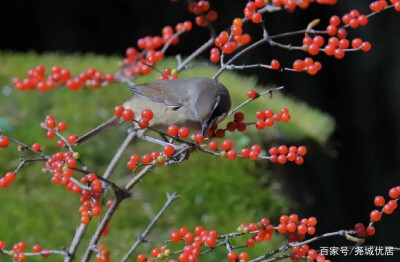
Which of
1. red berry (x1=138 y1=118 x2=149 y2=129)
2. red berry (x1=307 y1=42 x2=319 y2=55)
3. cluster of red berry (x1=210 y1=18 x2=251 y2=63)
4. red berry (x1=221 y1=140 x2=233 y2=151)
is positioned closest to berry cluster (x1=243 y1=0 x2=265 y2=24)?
cluster of red berry (x1=210 y1=18 x2=251 y2=63)

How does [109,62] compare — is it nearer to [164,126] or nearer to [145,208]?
[145,208]

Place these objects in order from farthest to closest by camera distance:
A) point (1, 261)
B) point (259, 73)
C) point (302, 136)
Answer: point (259, 73) < point (302, 136) < point (1, 261)

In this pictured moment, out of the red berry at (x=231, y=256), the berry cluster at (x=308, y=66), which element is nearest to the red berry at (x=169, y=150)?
the red berry at (x=231, y=256)

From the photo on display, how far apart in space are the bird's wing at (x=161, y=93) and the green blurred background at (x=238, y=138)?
2.25ft

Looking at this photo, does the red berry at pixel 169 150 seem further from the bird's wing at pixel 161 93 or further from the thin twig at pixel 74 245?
the bird's wing at pixel 161 93

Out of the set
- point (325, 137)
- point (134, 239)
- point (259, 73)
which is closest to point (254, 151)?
point (134, 239)

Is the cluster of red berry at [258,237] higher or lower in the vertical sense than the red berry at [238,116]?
lower

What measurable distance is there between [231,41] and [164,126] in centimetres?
29

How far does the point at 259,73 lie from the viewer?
5.00 metres

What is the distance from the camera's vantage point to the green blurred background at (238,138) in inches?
90.4

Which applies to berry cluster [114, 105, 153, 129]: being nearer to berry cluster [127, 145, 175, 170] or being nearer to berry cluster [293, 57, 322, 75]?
berry cluster [127, 145, 175, 170]

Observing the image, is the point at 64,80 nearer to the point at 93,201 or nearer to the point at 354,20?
the point at 93,201

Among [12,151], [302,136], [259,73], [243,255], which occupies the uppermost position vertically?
[243,255]

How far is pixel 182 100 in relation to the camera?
62.0 inches
